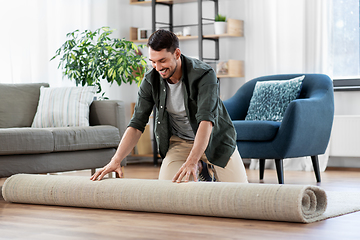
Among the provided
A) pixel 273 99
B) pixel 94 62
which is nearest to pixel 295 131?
pixel 273 99

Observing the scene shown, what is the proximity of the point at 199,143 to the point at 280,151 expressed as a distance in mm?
1311

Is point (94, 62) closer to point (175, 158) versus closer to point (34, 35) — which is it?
point (34, 35)

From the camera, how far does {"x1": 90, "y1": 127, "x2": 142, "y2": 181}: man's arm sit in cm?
229

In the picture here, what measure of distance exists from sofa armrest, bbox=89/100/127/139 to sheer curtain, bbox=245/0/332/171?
167cm

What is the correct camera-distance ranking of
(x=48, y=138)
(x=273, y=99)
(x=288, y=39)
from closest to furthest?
(x=48, y=138) < (x=273, y=99) < (x=288, y=39)

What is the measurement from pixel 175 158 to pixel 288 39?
277 centimetres

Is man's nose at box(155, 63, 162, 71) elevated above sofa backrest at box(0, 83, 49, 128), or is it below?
above

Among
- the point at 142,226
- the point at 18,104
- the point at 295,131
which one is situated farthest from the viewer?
the point at 18,104

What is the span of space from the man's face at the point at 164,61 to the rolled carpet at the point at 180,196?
0.47 meters

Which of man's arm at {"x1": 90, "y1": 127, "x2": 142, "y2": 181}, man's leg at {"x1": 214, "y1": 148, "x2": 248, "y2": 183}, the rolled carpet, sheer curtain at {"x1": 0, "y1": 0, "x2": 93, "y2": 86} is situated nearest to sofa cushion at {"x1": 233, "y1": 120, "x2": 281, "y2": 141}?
man's leg at {"x1": 214, "y1": 148, "x2": 248, "y2": 183}

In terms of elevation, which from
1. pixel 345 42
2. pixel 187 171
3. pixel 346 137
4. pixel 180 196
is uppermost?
pixel 345 42

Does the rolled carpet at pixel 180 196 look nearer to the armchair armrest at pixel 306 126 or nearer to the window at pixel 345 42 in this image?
the armchair armrest at pixel 306 126

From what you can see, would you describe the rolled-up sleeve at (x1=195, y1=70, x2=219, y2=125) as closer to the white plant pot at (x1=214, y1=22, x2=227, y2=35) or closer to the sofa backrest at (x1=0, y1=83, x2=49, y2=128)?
the sofa backrest at (x1=0, y1=83, x2=49, y2=128)

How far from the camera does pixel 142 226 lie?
6.40 feet
